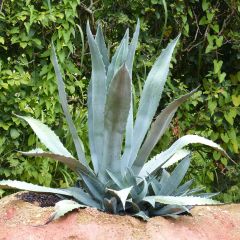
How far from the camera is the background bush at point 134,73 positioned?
3781 mm

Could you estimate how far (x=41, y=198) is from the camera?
112 inches

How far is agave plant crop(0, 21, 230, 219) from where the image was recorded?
250cm

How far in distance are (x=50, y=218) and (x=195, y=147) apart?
2.29m

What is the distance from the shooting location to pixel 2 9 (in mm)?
3797

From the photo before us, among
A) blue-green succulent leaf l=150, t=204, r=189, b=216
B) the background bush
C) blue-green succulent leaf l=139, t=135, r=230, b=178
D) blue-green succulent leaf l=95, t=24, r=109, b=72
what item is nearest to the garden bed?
blue-green succulent leaf l=150, t=204, r=189, b=216

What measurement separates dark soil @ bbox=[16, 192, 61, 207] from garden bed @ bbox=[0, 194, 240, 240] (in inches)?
3.2

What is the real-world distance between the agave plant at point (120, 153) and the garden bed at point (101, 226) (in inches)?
2.2

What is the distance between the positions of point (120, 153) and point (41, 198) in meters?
0.48

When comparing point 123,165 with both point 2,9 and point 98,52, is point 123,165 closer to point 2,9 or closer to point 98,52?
point 98,52

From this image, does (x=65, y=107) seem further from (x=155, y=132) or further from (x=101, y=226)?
(x=101, y=226)

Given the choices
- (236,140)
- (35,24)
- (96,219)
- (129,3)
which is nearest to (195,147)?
(236,140)

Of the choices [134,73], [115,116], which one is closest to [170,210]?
[115,116]

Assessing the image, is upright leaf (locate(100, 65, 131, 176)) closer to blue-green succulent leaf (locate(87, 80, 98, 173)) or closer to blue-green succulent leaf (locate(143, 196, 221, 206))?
blue-green succulent leaf (locate(87, 80, 98, 173))

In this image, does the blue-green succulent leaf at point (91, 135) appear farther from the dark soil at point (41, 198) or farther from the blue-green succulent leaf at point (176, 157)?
the blue-green succulent leaf at point (176, 157)
